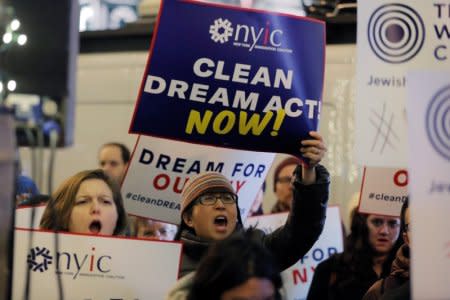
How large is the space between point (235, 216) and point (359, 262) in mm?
1522

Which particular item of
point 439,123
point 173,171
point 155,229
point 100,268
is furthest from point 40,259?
point 439,123

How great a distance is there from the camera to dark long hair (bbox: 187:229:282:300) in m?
Result: 3.69

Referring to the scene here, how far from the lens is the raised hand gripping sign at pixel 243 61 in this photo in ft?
16.5

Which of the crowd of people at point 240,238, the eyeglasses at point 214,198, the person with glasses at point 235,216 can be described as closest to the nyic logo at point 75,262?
the crowd of people at point 240,238

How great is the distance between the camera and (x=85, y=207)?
5098mm

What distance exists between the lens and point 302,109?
5.00 metres

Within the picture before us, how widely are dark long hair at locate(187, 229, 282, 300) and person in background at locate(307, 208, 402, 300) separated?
2071mm

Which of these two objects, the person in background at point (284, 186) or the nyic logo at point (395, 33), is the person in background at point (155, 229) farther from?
the nyic logo at point (395, 33)

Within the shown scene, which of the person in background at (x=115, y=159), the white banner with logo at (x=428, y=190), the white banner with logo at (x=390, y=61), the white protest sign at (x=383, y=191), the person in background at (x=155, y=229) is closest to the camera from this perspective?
the white banner with logo at (x=428, y=190)

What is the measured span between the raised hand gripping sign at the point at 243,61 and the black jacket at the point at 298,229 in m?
0.43

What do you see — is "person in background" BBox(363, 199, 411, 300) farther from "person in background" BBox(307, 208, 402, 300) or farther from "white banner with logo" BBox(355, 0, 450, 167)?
"person in background" BBox(307, 208, 402, 300)

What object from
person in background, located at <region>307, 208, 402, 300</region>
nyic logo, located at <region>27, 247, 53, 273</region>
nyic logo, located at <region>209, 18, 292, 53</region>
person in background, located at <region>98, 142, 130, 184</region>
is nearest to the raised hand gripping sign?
nyic logo, located at <region>209, 18, 292, 53</region>

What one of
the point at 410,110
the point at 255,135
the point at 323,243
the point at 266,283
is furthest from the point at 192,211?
the point at 323,243

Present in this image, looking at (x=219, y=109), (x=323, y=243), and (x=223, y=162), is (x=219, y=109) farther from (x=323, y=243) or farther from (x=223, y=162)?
(x=323, y=243)
